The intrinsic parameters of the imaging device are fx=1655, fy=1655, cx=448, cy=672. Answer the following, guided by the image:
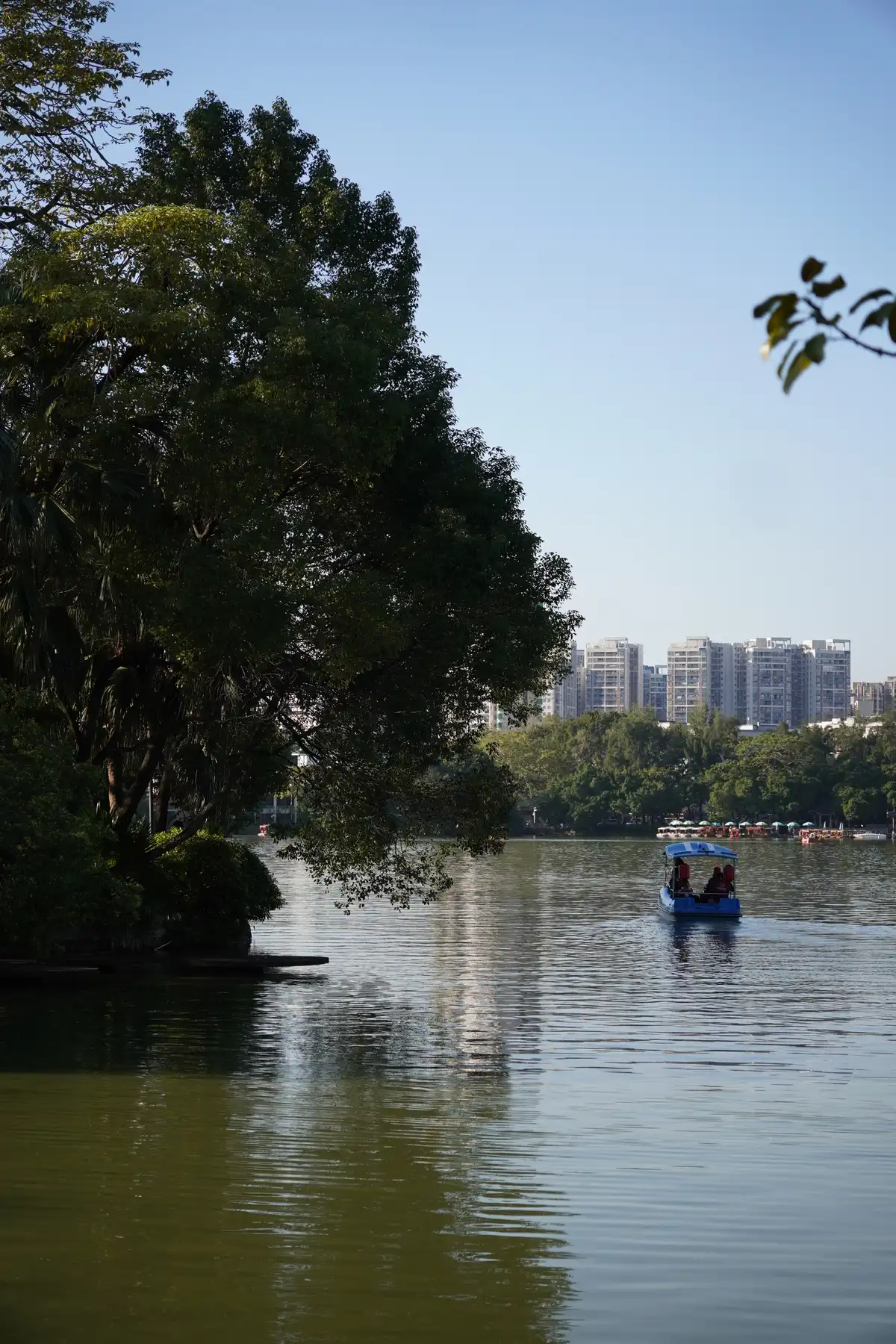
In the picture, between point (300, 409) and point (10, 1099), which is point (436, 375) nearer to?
point (300, 409)

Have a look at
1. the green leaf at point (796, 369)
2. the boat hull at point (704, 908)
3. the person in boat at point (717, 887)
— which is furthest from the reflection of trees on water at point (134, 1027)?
the person in boat at point (717, 887)

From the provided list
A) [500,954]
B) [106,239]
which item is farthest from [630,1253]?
[500,954]

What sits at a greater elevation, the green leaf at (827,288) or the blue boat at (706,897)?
the green leaf at (827,288)

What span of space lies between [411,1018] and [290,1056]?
209 inches

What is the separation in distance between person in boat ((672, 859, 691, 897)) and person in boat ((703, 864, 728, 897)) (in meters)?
0.87

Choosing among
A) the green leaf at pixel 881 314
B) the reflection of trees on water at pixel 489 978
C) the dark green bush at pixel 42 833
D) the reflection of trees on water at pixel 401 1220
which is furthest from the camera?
the dark green bush at pixel 42 833

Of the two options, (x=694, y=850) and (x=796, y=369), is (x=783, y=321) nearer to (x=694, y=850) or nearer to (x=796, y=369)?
(x=796, y=369)

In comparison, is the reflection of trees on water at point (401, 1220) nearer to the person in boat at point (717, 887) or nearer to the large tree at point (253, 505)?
the large tree at point (253, 505)

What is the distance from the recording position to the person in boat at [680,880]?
5000 cm

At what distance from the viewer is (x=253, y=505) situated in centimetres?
2467

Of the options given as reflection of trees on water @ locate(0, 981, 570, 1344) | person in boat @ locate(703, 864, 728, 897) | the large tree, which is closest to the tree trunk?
the large tree

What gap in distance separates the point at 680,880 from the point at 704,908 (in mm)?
3044

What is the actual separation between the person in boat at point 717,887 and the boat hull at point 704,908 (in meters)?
0.30

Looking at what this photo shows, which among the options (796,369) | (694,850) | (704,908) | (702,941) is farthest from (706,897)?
(796,369)
